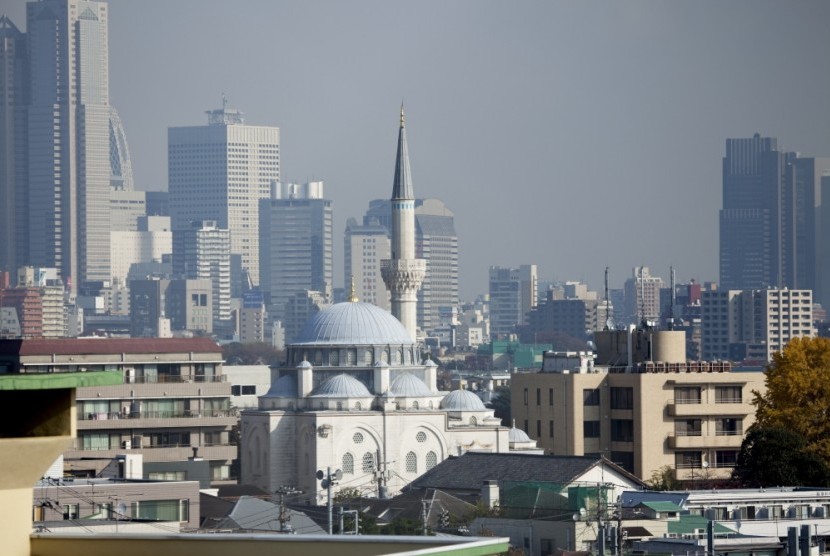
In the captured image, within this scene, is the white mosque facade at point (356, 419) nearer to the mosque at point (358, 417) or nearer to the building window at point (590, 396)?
the mosque at point (358, 417)

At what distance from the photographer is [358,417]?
88.2m

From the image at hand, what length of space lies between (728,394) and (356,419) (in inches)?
593

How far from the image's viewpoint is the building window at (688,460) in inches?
3135

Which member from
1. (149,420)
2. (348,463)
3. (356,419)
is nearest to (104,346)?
(149,420)

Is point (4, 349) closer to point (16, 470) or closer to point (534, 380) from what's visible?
point (534, 380)

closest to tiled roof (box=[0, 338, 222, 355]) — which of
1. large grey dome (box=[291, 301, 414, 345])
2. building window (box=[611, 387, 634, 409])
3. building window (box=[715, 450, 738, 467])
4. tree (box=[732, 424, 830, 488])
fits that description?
building window (box=[611, 387, 634, 409])

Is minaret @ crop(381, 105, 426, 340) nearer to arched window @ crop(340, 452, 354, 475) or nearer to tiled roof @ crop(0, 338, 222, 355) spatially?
arched window @ crop(340, 452, 354, 475)

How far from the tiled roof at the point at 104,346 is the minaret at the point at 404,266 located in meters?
29.8

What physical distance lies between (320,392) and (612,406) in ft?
42.8

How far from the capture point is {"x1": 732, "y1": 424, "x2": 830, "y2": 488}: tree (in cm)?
6375

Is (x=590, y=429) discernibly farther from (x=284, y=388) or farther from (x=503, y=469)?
(x=284, y=388)

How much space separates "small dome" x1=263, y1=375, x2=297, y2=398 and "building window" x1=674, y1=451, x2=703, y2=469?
17.7 metres

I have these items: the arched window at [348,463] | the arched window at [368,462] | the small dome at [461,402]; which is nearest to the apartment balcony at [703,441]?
the arched window at [368,462]

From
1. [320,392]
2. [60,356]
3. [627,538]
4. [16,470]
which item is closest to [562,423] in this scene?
[320,392]
